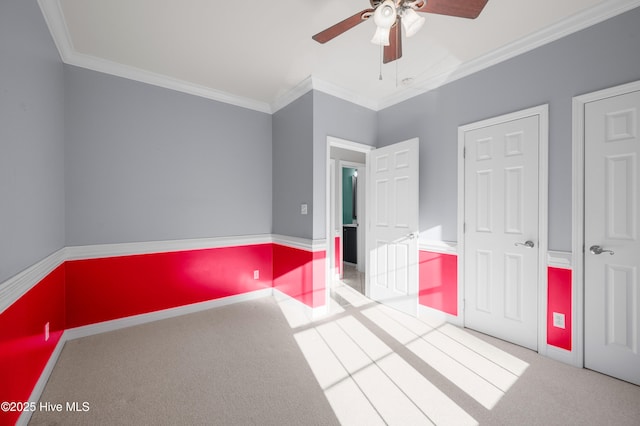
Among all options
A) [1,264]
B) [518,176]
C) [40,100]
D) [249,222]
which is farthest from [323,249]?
[40,100]

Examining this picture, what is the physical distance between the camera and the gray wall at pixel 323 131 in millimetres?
3090

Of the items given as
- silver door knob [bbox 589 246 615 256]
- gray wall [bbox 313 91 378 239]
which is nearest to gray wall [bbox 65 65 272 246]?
gray wall [bbox 313 91 378 239]

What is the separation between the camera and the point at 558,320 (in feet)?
7.20

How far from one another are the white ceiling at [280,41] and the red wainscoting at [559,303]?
197 cm

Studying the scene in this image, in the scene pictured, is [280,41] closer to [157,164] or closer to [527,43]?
[157,164]

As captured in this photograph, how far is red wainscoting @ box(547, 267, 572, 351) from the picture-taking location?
214 centimetres

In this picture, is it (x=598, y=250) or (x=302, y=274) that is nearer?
(x=598, y=250)

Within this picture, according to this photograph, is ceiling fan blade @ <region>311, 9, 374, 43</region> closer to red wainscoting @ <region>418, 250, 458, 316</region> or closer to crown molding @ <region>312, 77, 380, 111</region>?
crown molding @ <region>312, 77, 380, 111</region>

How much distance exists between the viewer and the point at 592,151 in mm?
2025

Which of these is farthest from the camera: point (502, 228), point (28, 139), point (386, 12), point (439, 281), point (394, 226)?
point (394, 226)

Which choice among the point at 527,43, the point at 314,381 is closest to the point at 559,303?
the point at 314,381

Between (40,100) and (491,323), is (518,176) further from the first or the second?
(40,100)

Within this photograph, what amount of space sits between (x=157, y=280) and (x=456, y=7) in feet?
11.6

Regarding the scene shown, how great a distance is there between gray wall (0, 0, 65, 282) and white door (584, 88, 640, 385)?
3.77 metres
